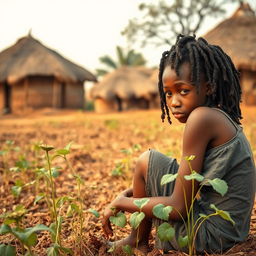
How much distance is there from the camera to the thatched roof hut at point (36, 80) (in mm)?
16547

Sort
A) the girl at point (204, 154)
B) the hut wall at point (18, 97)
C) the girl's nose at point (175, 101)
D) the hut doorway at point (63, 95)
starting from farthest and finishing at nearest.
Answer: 1. the hut doorway at point (63, 95)
2. the hut wall at point (18, 97)
3. the girl's nose at point (175, 101)
4. the girl at point (204, 154)

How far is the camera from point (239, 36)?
16484 mm

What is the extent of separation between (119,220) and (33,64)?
16069mm

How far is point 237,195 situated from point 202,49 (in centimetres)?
70

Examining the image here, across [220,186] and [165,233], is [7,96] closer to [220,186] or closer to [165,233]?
[165,233]

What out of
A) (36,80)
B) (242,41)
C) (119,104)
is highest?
(242,41)

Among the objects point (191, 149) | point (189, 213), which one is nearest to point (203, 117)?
point (191, 149)

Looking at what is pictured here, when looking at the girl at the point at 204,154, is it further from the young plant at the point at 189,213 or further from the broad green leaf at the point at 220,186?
the broad green leaf at the point at 220,186

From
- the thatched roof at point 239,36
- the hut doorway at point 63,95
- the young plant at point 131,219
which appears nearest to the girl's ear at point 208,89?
the young plant at point 131,219

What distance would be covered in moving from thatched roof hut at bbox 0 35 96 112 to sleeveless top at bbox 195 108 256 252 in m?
15.4

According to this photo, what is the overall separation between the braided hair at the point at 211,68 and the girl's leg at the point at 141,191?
41 cm

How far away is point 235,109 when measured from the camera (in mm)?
1810

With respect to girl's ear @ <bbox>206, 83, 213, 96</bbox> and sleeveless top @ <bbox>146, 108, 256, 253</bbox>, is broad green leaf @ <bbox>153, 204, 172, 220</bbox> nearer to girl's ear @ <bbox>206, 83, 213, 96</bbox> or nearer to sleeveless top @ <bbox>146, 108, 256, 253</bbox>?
sleeveless top @ <bbox>146, 108, 256, 253</bbox>

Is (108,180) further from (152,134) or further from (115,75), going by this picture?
(115,75)
